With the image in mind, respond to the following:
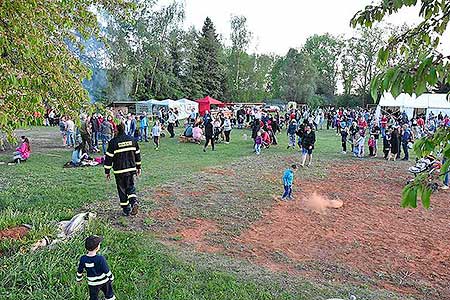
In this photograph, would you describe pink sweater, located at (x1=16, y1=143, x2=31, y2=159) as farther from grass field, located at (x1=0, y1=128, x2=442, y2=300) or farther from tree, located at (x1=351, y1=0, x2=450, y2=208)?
tree, located at (x1=351, y1=0, x2=450, y2=208)

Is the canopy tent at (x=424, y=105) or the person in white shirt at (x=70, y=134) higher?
the canopy tent at (x=424, y=105)

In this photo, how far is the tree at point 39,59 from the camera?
4.88 metres

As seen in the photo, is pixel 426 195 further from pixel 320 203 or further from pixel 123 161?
pixel 320 203

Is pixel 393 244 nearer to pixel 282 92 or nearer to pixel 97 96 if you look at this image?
pixel 97 96

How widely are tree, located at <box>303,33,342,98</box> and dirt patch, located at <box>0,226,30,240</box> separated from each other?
64.9 meters

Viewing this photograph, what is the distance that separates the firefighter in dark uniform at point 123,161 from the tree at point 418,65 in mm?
5975

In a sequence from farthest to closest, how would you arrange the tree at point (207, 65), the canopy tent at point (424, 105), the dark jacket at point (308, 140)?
the tree at point (207, 65) < the canopy tent at point (424, 105) < the dark jacket at point (308, 140)

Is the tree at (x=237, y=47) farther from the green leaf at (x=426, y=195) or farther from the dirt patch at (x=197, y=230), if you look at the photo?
the green leaf at (x=426, y=195)

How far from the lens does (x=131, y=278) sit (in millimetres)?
5414

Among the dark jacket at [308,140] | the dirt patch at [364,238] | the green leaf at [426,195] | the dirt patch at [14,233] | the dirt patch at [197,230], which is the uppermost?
the green leaf at [426,195]

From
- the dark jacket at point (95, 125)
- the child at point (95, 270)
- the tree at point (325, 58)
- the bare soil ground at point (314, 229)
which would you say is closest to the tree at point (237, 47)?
the tree at point (325, 58)

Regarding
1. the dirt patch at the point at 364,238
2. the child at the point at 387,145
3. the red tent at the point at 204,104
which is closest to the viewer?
the dirt patch at the point at 364,238

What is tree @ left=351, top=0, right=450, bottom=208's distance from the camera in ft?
6.54

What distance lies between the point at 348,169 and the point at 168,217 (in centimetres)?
884
